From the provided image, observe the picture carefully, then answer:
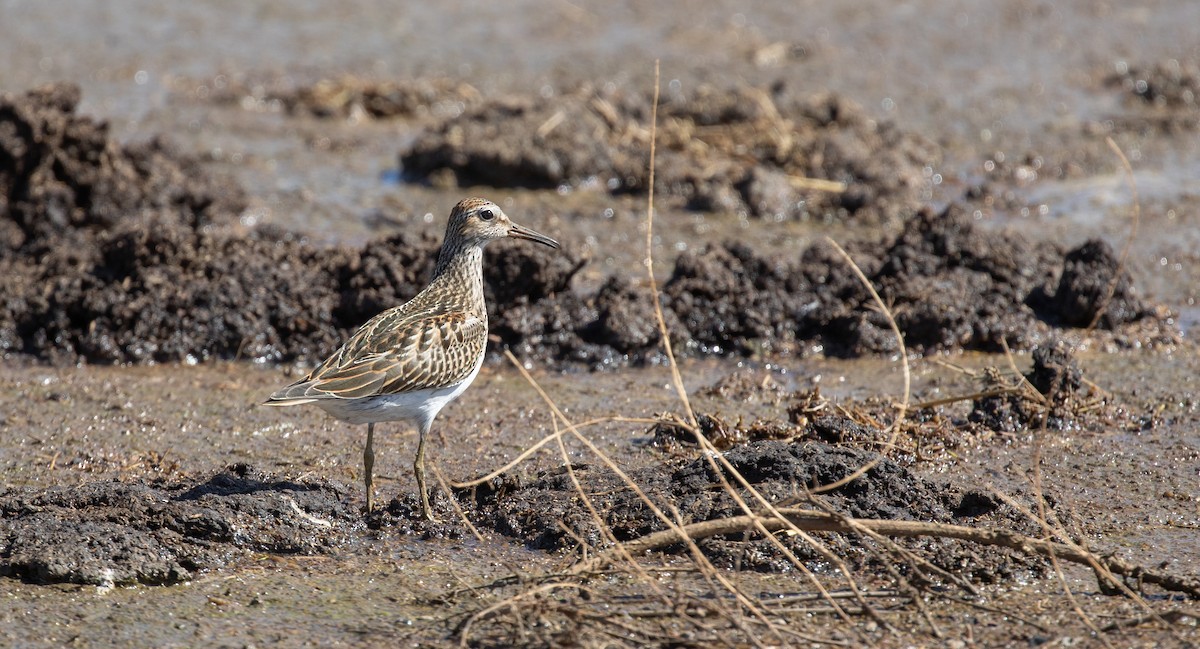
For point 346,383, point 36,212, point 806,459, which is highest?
point 36,212

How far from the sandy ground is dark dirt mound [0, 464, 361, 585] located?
28mm

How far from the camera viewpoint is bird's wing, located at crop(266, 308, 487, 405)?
21.2 feet

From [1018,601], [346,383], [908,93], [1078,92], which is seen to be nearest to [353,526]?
[346,383]

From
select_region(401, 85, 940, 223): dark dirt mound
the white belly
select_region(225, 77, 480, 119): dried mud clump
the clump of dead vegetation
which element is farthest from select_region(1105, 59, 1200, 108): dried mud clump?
the white belly

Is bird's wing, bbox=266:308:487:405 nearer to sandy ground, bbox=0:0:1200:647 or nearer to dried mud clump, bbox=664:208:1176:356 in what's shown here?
sandy ground, bbox=0:0:1200:647

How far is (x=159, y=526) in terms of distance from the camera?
6.11m

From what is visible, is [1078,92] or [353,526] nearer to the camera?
[353,526]

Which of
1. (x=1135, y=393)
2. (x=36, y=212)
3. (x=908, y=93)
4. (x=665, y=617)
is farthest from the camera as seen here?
(x=908, y=93)

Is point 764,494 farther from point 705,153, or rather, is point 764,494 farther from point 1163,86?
point 1163,86

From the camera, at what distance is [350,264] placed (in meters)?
9.08

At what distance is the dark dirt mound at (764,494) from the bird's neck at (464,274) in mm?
1189

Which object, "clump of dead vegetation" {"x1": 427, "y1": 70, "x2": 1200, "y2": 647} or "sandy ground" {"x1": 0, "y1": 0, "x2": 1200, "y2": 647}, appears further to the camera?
"sandy ground" {"x1": 0, "y1": 0, "x2": 1200, "y2": 647}

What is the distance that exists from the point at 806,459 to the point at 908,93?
8677 millimetres

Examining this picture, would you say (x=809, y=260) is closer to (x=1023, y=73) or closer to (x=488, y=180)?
(x=488, y=180)
